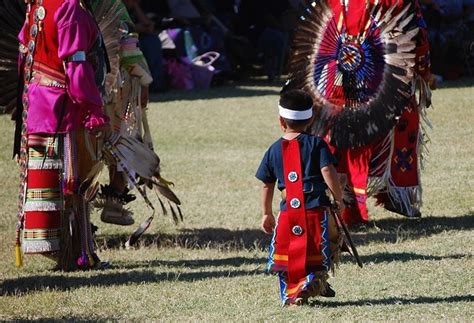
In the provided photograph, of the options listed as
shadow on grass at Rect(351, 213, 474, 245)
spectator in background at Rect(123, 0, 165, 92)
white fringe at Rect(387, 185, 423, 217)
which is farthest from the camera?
spectator in background at Rect(123, 0, 165, 92)

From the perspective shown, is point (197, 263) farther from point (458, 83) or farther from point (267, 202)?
point (458, 83)

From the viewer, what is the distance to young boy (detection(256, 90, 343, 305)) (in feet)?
14.9

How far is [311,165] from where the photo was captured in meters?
4.53

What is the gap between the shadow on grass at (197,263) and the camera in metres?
5.77

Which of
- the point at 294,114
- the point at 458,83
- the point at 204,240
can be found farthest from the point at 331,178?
the point at 458,83

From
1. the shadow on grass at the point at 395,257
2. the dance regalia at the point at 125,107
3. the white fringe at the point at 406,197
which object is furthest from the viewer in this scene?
the white fringe at the point at 406,197

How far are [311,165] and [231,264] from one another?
1.39 metres

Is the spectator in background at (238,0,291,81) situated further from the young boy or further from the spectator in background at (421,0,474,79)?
the young boy

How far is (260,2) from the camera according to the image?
15594 mm

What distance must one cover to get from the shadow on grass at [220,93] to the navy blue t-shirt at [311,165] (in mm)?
8753

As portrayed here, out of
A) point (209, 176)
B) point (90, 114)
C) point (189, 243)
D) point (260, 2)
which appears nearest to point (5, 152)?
point (209, 176)

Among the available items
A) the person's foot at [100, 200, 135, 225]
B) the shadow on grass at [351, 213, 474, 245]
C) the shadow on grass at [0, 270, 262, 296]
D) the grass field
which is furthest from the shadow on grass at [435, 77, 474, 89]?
the shadow on grass at [0, 270, 262, 296]

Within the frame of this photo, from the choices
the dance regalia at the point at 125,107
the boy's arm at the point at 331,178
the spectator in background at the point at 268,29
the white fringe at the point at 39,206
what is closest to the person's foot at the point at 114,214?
the dance regalia at the point at 125,107

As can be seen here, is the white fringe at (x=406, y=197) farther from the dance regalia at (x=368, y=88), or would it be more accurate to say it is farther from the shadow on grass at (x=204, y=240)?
the shadow on grass at (x=204, y=240)
